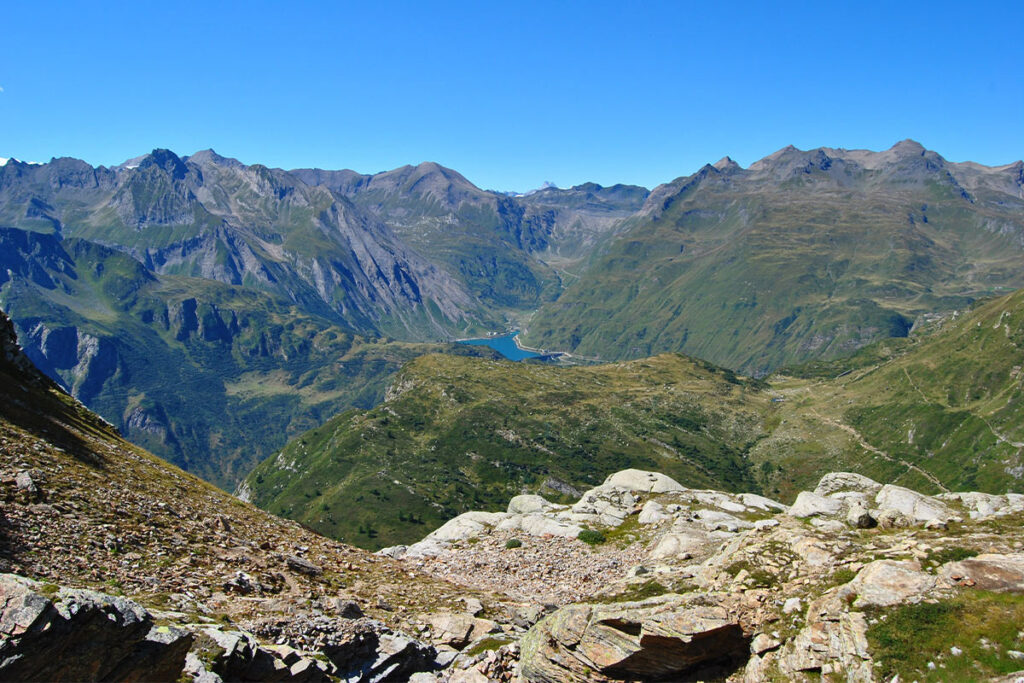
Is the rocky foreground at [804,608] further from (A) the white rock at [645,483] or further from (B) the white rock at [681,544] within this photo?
(A) the white rock at [645,483]

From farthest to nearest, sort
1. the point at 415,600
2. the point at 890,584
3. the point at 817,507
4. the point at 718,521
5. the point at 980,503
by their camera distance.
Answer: the point at 718,521, the point at 817,507, the point at 980,503, the point at 415,600, the point at 890,584

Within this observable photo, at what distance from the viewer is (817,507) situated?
44.1 m

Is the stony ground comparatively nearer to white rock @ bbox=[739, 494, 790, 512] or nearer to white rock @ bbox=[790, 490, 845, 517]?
white rock @ bbox=[790, 490, 845, 517]

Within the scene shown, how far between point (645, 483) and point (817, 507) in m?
26.1

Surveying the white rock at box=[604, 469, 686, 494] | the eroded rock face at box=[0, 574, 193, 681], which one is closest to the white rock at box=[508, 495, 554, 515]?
the white rock at box=[604, 469, 686, 494]

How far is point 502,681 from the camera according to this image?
82.4 ft

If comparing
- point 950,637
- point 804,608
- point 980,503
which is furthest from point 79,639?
point 980,503

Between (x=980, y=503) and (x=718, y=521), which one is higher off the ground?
(x=980, y=503)

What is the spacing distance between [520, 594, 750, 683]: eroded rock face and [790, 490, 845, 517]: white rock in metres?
23.1

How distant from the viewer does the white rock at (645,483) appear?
67050 millimetres

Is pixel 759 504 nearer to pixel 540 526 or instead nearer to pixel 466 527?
pixel 540 526

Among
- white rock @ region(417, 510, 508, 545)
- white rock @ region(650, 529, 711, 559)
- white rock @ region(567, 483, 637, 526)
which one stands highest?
white rock @ region(650, 529, 711, 559)

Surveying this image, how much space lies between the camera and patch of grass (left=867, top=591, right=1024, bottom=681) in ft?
57.9

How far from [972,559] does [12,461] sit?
4143 cm
